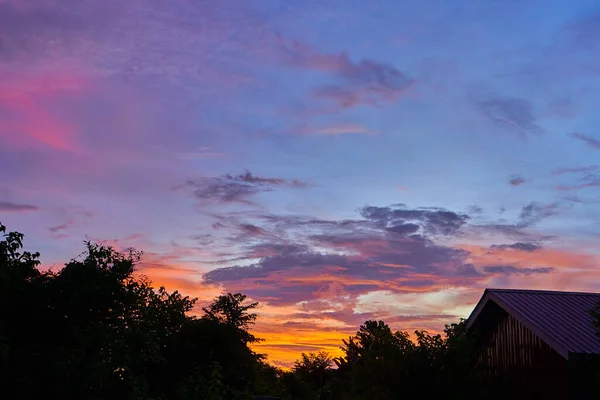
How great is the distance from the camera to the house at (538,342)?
25.5m

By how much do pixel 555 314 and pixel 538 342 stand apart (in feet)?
4.55

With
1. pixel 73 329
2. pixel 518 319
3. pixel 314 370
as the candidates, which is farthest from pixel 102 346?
pixel 314 370

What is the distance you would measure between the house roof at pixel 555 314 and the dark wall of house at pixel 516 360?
3.14 feet

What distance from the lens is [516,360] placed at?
2881 centimetres

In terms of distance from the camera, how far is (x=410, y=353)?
2641 cm

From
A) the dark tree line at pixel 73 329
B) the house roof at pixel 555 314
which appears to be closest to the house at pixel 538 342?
the house roof at pixel 555 314

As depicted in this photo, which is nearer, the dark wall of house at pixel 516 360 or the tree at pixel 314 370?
the dark wall of house at pixel 516 360

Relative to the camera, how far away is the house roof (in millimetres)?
25234

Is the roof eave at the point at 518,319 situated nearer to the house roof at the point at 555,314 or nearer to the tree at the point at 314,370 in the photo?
the house roof at the point at 555,314

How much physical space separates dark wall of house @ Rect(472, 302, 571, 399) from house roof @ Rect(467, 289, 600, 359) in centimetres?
96

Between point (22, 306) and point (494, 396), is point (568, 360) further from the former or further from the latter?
point (22, 306)

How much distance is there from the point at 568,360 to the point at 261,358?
22903mm

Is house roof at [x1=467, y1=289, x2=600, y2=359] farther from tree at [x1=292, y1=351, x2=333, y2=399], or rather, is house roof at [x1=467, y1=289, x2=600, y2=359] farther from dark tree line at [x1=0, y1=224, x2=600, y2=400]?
tree at [x1=292, y1=351, x2=333, y2=399]

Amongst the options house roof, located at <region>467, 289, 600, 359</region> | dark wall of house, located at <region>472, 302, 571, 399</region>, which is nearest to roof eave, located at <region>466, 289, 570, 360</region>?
house roof, located at <region>467, 289, 600, 359</region>
